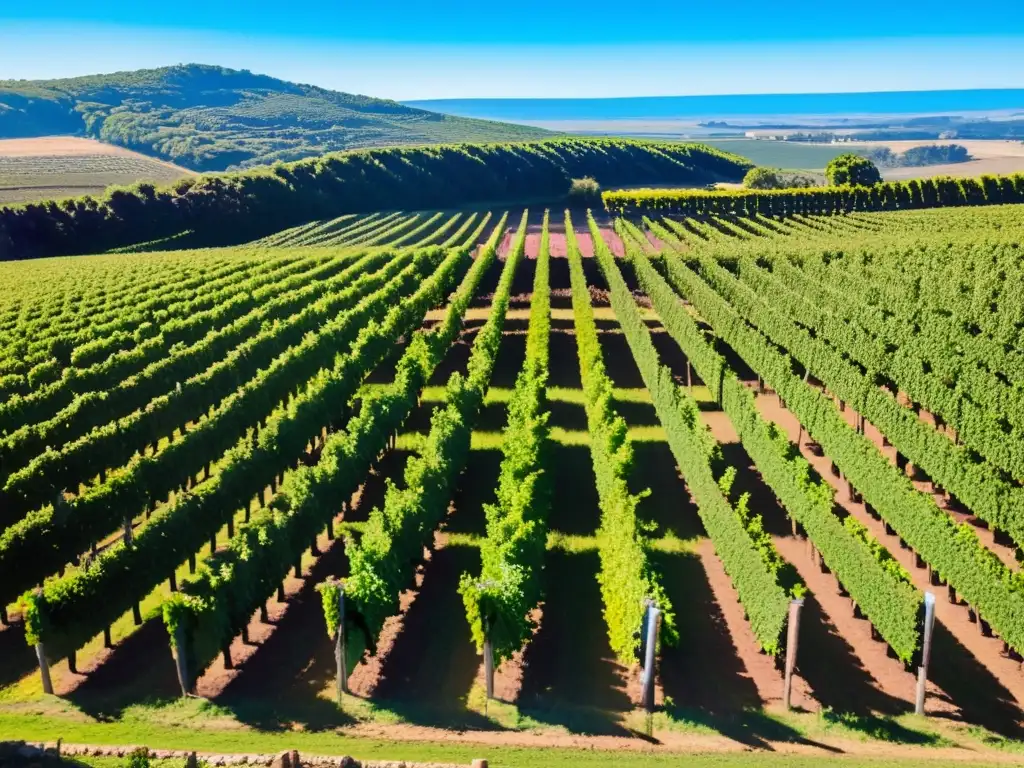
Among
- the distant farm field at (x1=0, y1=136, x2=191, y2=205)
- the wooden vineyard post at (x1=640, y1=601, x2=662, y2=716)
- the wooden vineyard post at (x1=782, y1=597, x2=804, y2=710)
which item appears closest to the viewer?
the wooden vineyard post at (x1=640, y1=601, x2=662, y2=716)

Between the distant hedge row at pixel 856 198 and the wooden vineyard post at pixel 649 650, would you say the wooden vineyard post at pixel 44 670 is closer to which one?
the wooden vineyard post at pixel 649 650

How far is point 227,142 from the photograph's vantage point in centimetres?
19462

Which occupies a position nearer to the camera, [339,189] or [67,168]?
[339,189]

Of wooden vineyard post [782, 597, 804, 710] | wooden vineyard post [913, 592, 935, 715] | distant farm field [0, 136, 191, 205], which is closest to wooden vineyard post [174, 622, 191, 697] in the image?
wooden vineyard post [782, 597, 804, 710]

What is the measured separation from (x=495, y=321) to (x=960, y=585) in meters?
26.5

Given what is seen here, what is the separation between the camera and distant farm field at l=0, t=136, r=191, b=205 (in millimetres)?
114312

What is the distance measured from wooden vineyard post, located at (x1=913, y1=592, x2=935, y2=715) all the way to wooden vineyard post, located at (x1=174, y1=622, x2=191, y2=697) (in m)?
14.3

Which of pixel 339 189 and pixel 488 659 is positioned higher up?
pixel 339 189

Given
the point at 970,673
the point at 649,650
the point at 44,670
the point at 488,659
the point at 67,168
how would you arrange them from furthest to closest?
the point at 67,168
the point at 970,673
the point at 44,670
the point at 488,659
the point at 649,650

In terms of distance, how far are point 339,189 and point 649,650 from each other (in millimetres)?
102854

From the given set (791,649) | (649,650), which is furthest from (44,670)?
(791,649)

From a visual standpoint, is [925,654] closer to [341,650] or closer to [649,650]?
[649,650]

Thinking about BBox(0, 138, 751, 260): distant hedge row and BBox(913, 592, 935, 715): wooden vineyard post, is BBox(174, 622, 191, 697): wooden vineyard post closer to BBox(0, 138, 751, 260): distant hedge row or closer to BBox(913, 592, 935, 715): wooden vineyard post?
BBox(913, 592, 935, 715): wooden vineyard post

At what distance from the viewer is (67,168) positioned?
142375 mm
